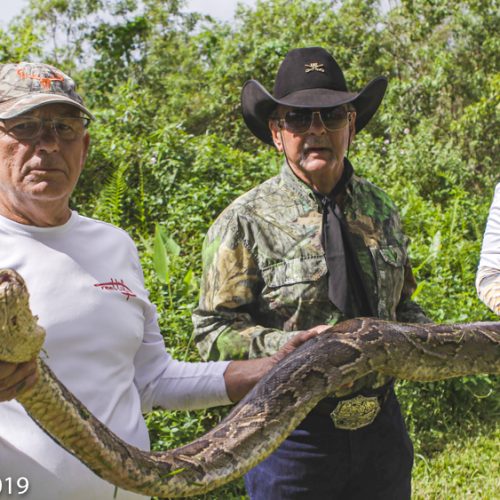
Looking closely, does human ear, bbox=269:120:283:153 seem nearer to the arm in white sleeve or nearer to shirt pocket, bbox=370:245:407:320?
shirt pocket, bbox=370:245:407:320

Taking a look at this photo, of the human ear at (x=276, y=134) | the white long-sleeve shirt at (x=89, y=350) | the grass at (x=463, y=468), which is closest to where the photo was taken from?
the white long-sleeve shirt at (x=89, y=350)

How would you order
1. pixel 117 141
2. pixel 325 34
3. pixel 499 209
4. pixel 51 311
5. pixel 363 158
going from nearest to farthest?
1. pixel 51 311
2. pixel 499 209
3. pixel 117 141
4. pixel 363 158
5. pixel 325 34

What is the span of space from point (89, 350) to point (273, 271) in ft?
3.12

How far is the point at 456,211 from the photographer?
28.3ft

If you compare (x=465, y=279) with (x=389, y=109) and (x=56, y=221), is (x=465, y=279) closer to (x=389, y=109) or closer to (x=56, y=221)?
(x=56, y=221)

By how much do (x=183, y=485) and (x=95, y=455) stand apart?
425 millimetres

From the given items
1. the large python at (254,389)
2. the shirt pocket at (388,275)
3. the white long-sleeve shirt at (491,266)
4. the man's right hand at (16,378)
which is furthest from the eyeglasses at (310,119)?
the man's right hand at (16,378)

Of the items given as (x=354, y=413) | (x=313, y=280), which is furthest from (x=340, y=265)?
(x=354, y=413)

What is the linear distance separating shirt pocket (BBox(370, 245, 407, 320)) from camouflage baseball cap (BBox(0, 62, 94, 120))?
1.46 m

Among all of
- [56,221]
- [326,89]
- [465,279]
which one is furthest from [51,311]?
[465,279]

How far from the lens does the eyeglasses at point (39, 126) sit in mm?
2525

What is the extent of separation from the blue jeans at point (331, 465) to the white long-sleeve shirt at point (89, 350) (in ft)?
1.48

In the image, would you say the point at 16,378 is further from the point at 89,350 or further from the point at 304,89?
the point at 304,89

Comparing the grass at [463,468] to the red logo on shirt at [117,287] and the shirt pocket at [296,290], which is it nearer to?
the shirt pocket at [296,290]
